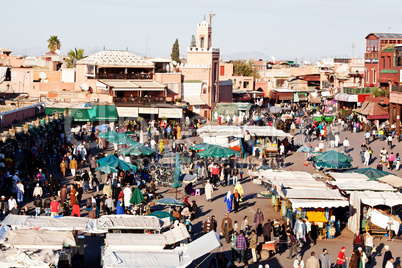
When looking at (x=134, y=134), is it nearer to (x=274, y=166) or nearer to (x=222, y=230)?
(x=274, y=166)

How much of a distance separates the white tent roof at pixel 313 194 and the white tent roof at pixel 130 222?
207 inches

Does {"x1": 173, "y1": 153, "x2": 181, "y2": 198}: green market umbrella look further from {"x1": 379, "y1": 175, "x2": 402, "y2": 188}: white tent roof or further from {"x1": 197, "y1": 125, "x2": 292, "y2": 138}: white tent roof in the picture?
{"x1": 379, "y1": 175, "x2": 402, "y2": 188}: white tent roof

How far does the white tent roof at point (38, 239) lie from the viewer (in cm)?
1480

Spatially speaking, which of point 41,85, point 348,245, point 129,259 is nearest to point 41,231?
point 129,259

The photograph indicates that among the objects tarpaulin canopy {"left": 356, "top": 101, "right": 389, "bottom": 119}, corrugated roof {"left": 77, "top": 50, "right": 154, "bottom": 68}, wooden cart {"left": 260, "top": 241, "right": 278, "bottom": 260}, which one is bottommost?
wooden cart {"left": 260, "top": 241, "right": 278, "bottom": 260}

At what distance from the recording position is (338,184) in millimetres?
22047

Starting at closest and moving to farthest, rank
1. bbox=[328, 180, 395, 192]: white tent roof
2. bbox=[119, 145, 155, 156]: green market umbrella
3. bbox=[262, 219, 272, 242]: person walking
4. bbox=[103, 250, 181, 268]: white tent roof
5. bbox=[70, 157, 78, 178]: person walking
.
Result: bbox=[103, 250, 181, 268]: white tent roof, bbox=[262, 219, 272, 242]: person walking, bbox=[328, 180, 395, 192]: white tent roof, bbox=[70, 157, 78, 178]: person walking, bbox=[119, 145, 155, 156]: green market umbrella

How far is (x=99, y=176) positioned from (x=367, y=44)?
40.5 meters

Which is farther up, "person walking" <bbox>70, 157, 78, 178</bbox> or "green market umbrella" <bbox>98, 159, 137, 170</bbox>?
"green market umbrella" <bbox>98, 159, 137, 170</bbox>

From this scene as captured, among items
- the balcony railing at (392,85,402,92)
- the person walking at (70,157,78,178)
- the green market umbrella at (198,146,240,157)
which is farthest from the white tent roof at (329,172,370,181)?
the balcony railing at (392,85,402,92)

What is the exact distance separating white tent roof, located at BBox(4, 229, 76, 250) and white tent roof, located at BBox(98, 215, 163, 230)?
131 centimetres

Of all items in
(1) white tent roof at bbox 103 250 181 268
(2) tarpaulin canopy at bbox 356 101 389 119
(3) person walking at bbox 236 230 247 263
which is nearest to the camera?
(1) white tent roof at bbox 103 250 181 268

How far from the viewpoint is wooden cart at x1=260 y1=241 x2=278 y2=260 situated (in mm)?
17984

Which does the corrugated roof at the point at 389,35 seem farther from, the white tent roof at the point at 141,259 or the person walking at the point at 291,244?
the white tent roof at the point at 141,259
